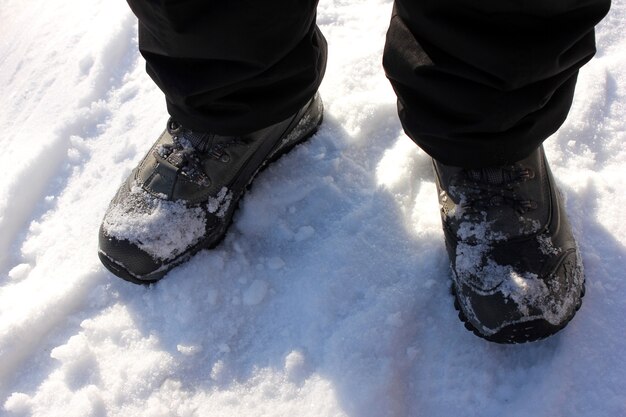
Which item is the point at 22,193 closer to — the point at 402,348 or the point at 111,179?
the point at 111,179

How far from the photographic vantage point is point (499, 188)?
987 mm

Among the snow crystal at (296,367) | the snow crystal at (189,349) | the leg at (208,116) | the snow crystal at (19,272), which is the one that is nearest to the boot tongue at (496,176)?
the leg at (208,116)

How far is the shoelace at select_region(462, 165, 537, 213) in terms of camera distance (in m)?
0.98

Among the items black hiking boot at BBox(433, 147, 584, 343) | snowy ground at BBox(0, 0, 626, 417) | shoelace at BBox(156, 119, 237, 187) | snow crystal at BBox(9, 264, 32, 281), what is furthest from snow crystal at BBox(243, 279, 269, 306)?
snow crystal at BBox(9, 264, 32, 281)

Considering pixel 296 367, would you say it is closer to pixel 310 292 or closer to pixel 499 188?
pixel 310 292

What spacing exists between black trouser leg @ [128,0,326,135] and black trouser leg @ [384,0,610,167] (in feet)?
0.56

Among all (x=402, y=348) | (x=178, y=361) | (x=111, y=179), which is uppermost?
(x=111, y=179)

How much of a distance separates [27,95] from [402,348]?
1.24m

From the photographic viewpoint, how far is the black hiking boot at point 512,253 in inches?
36.4

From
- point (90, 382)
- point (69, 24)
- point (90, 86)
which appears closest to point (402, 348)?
point (90, 382)

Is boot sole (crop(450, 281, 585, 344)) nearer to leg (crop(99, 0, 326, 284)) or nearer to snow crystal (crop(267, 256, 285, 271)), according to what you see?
snow crystal (crop(267, 256, 285, 271))

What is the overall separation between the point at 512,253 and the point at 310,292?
388 millimetres

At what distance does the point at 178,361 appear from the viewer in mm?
1057

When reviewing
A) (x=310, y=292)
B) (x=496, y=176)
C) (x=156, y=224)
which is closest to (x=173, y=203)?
(x=156, y=224)
